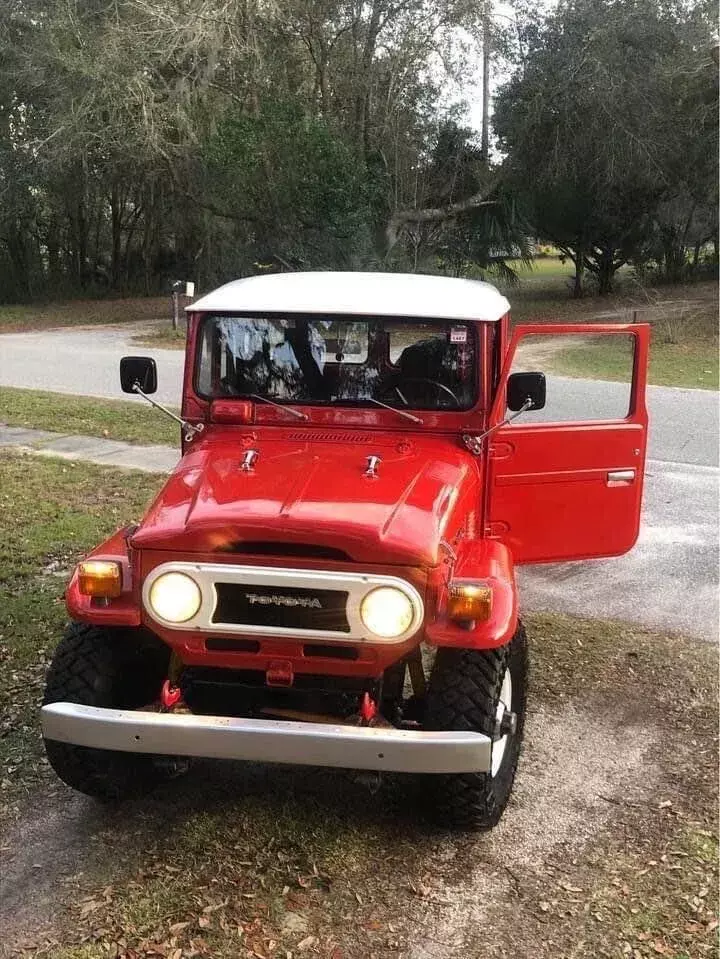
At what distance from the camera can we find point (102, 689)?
10.6ft

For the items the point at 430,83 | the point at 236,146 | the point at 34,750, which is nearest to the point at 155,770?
the point at 34,750

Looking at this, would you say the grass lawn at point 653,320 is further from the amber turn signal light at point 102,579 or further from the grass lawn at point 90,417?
the amber turn signal light at point 102,579

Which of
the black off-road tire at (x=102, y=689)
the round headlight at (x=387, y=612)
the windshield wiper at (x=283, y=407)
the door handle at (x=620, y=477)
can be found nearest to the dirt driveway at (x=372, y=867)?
the black off-road tire at (x=102, y=689)

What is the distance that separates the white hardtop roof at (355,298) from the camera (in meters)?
3.89

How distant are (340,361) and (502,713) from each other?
1710 mm

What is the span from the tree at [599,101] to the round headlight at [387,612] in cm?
1968

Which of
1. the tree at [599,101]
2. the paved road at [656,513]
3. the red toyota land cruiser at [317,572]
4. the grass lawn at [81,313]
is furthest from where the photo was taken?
the grass lawn at [81,313]

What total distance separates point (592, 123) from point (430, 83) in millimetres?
3976

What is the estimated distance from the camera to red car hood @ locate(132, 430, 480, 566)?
9.82 feet

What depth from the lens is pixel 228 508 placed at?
3.13 m

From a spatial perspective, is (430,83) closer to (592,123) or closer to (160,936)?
(592,123)

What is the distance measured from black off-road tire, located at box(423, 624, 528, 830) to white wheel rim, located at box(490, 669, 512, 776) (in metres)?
0.06

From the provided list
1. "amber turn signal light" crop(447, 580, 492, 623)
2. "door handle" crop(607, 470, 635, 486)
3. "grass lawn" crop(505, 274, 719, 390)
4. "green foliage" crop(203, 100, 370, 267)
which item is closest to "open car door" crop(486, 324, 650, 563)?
"door handle" crop(607, 470, 635, 486)

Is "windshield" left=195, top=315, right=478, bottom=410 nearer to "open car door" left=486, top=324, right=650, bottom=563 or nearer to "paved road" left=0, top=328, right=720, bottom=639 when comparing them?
"open car door" left=486, top=324, right=650, bottom=563
